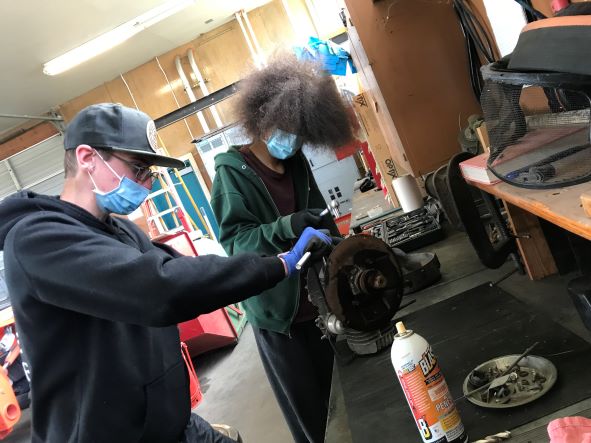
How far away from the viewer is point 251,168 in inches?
73.1

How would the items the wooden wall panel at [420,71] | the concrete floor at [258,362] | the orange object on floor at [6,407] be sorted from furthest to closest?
the orange object on floor at [6,407], the wooden wall panel at [420,71], the concrete floor at [258,362]

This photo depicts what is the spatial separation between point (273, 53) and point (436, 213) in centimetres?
121

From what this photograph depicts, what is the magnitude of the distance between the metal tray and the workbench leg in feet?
1.76

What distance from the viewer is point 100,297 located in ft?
3.50

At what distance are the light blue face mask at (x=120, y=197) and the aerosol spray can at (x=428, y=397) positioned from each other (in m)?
0.81

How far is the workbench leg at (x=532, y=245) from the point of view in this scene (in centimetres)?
161

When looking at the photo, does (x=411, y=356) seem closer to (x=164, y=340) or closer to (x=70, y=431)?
(x=164, y=340)

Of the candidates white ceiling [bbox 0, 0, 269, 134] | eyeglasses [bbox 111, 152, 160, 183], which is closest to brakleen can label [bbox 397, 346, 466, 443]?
eyeglasses [bbox 111, 152, 160, 183]

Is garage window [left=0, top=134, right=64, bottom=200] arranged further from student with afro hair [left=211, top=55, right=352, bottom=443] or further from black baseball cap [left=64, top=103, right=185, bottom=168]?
black baseball cap [left=64, top=103, right=185, bottom=168]

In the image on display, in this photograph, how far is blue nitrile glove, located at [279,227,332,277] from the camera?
4.43 ft

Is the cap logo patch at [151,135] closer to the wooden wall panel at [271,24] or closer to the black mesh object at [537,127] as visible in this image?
the black mesh object at [537,127]

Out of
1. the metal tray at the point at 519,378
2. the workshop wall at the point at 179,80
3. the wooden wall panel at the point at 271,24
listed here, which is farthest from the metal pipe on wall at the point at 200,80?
the metal tray at the point at 519,378

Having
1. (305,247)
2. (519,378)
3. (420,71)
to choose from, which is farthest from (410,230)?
(519,378)

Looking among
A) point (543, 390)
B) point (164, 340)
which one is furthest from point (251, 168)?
point (543, 390)
